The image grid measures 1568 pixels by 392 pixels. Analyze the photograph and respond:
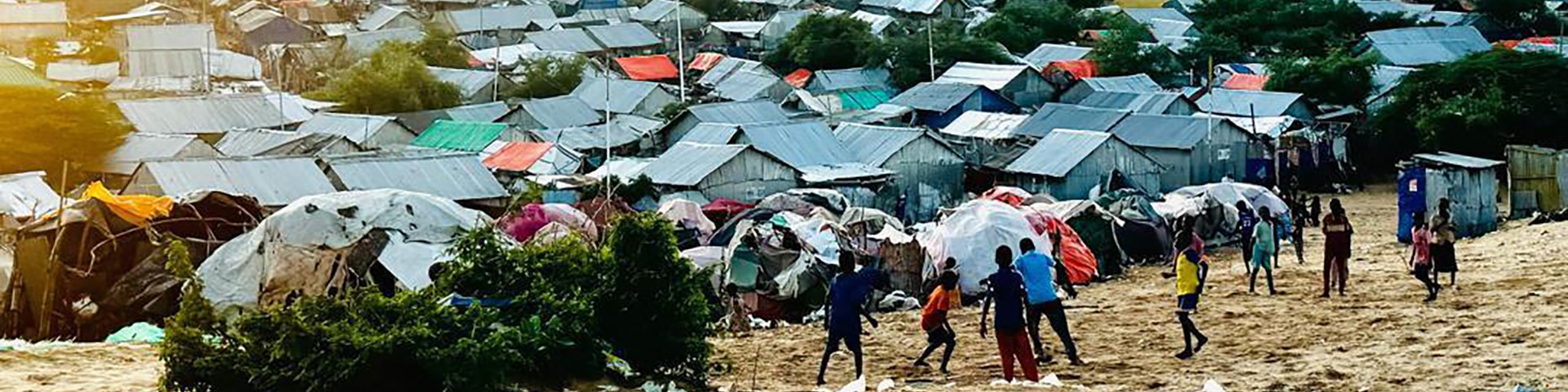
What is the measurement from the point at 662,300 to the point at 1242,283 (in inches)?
348

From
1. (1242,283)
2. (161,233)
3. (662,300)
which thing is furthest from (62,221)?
(1242,283)

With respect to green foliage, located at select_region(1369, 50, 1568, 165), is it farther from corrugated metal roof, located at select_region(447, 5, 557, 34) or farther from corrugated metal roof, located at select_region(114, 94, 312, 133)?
corrugated metal roof, located at select_region(447, 5, 557, 34)

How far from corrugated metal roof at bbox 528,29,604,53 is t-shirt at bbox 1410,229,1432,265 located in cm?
4054

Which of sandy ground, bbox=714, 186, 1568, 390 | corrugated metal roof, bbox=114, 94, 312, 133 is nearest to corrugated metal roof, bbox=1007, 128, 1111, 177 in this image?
sandy ground, bbox=714, 186, 1568, 390

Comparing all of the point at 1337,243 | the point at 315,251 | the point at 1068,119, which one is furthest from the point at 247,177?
the point at 1068,119

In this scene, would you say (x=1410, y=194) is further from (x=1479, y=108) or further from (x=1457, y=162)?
(x=1479, y=108)

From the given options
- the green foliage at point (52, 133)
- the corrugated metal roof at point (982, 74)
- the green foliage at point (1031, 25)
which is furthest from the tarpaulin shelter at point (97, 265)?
the green foliage at point (1031, 25)

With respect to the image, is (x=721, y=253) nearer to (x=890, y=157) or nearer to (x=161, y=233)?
(x=161, y=233)

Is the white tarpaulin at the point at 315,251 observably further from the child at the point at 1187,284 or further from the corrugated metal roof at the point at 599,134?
the corrugated metal roof at the point at 599,134

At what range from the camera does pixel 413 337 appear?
9.38m

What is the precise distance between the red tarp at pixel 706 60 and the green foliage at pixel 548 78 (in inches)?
197

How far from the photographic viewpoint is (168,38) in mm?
49062

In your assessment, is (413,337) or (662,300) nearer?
(413,337)

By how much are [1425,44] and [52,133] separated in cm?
3406
